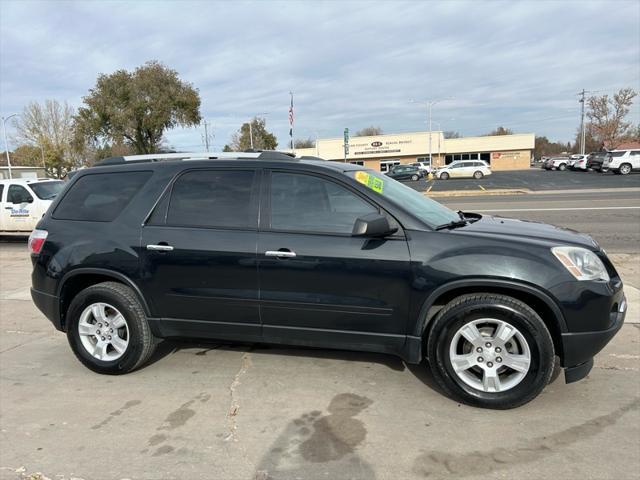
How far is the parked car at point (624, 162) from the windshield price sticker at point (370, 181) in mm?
40345

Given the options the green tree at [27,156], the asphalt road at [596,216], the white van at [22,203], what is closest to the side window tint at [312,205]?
the asphalt road at [596,216]

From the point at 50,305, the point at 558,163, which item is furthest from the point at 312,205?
the point at 558,163

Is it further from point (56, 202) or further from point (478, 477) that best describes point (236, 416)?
point (56, 202)

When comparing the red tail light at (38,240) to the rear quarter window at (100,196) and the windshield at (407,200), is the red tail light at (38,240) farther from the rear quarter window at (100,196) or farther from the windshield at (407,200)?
the windshield at (407,200)

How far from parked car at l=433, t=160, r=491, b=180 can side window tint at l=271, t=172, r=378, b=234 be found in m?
42.0

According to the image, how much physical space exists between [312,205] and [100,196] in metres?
1.95

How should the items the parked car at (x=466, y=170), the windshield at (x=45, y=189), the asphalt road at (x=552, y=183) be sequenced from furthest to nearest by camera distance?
the parked car at (x=466, y=170) < the asphalt road at (x=552, y=183) < the windshield at (x=45, y=189)

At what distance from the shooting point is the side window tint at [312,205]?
3.69m

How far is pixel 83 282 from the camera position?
170 inches

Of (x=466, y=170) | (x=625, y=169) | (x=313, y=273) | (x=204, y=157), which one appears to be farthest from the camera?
(x=466, y=170)

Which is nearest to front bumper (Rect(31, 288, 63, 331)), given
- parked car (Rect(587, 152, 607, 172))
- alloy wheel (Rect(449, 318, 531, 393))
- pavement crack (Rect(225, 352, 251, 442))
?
pavement crack (Rect(225, 352, 251, 442))

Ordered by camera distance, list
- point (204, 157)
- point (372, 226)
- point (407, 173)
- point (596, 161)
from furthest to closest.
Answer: point (407, 173), point (596, 161), point (204, 157), point (372, 226)

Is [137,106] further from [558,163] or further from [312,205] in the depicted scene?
[558,163]

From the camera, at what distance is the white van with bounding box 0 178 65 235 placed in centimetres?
1218
